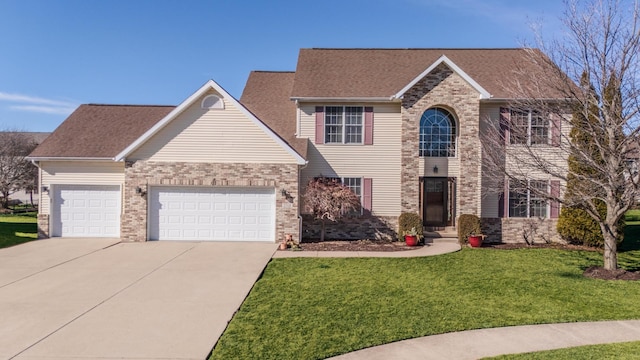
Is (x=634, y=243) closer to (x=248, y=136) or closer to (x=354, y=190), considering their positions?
(x=354, y=190)

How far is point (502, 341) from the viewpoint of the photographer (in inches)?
233

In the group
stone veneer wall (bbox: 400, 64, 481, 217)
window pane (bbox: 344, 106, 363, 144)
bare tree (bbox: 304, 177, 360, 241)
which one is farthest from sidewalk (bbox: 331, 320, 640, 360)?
window pane (bbox: 344, 106, 363, 144)

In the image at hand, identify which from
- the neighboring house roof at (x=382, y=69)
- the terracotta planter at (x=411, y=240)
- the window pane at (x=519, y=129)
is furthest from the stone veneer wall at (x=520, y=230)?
the neighboring house roof at (x=382, y=69)

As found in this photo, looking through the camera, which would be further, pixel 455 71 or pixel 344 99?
pixel 344 99

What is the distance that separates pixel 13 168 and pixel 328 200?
30392 mm

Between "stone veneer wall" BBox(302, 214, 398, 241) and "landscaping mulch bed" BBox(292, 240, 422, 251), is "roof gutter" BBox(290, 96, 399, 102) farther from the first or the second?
"landscaping mulch bed" BBox(292, 240, 422, 251)

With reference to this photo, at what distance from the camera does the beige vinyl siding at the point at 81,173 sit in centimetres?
1566

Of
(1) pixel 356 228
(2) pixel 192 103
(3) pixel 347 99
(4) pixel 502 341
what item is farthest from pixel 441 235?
(2) pixel 192 103

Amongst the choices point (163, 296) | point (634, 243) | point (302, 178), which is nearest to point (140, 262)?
point (163, 296)

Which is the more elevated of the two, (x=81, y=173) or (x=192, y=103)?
(x=192, y=103)

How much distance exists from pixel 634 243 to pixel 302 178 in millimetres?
14604

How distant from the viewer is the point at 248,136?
14.7 metres

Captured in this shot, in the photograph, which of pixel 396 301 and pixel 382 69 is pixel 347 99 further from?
pixel 396 301

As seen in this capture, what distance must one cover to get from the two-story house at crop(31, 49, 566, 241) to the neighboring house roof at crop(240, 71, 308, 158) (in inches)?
6.0
